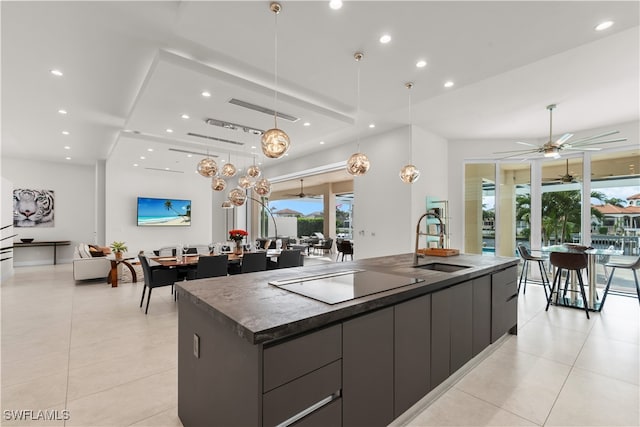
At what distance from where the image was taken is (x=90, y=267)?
6074 mm

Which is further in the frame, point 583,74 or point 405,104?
point 405,104

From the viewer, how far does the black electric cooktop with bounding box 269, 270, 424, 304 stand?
1662 millimetres

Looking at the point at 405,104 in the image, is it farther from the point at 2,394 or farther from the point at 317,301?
the point at 2,394

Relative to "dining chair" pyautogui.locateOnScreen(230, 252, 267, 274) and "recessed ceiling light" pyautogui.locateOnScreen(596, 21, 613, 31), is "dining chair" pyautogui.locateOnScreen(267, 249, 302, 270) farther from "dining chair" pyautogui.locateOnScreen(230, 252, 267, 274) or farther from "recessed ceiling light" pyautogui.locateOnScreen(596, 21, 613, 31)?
"recessed ceiling light" pyautogui.locateOnScreen(596, 21, 613, 31)

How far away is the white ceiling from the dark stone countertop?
7.26 ft

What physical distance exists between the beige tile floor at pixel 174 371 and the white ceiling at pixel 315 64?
120 inches

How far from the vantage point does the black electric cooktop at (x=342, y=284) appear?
1662 millimetres

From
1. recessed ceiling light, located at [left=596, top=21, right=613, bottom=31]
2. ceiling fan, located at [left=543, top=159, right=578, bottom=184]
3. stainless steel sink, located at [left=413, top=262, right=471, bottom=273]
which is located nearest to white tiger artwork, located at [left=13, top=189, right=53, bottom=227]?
stainless steel sink, located at [left=413, top=262, right=471, bottom=273]

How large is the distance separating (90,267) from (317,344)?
6.77m

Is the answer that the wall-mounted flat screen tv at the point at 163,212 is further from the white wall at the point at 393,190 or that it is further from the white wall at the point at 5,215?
the white wall at the point at 393,190

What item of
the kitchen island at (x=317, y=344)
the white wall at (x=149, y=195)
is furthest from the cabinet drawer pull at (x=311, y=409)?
the white wall at (x=149, y=195)

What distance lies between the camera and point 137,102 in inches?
163

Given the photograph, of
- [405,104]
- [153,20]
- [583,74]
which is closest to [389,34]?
[405,104]

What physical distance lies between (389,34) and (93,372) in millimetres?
4092
